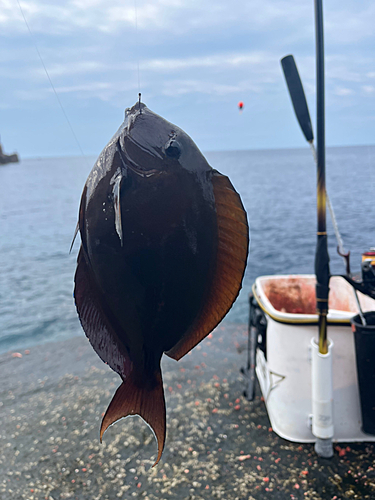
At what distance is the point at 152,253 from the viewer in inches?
52.6

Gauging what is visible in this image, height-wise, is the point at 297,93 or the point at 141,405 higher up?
the point at 297,93

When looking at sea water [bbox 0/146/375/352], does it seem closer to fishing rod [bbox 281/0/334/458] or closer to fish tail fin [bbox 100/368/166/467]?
fishing rod [bbox 281/0/334/458]

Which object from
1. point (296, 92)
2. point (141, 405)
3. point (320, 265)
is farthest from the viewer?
point (320, 265)

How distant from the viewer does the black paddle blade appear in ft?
12.2

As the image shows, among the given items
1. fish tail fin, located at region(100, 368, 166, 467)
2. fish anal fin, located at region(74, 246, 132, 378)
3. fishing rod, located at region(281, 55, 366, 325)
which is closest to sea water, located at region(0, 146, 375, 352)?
fishing rod, located at region(281, 55, 366, 325)

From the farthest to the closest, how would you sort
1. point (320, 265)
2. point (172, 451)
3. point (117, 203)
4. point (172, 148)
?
point (172, 451)
point (320, 265)
point (172, 148)
point (117, 203)

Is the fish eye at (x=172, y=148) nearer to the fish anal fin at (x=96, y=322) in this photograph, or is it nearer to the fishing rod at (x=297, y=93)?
the fish anal fin at (x=96, y=322)

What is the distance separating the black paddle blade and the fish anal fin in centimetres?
307

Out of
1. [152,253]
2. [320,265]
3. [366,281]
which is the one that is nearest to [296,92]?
[320,265]

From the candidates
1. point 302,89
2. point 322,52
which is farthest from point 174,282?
point 322,52

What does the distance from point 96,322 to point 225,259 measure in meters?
0.50

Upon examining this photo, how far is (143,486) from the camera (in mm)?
4309

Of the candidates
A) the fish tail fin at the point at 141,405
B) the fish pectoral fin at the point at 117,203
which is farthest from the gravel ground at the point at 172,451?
the fish pectoral fin at the point at 117,203

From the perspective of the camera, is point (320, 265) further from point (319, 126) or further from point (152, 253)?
point (152, 253)
